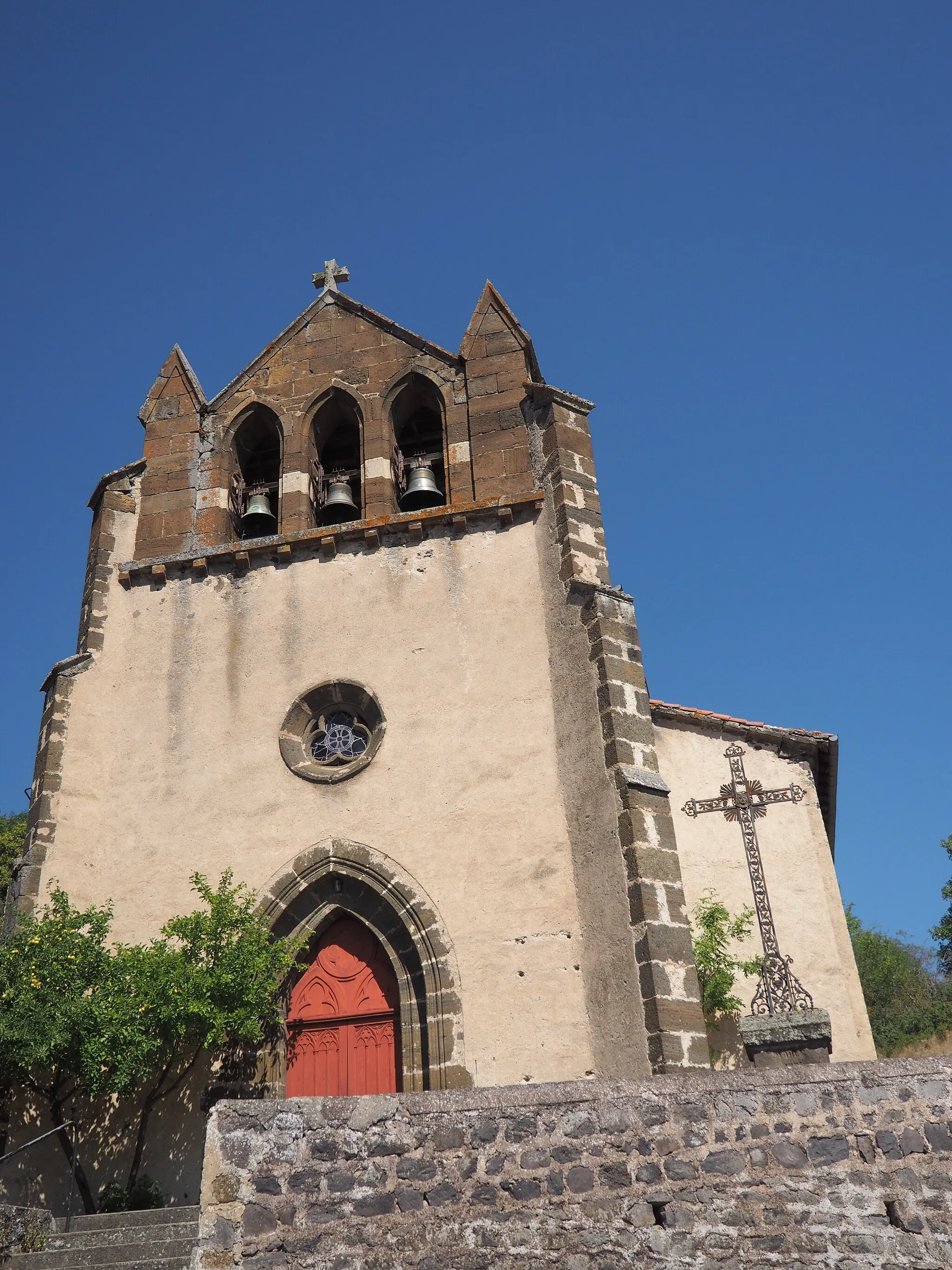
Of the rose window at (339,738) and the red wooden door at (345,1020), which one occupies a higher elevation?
the rose window at (339,738)

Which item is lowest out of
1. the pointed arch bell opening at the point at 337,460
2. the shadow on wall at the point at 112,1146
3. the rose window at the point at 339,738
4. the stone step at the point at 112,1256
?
the stone step at the point at 112,1256

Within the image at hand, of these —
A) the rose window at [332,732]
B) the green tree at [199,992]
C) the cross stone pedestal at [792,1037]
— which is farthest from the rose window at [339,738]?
the cross stone pedestal at [792,1037]

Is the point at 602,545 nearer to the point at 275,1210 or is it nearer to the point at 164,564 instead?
the point at 164,564

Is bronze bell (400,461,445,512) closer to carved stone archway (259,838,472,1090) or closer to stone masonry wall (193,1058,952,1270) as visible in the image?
carved stone archway (259,838,472,1090)

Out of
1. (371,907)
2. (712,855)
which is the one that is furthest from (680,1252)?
(712,855)

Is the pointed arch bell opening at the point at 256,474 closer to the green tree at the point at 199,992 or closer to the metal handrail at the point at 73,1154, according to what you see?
the green tree at the point at 199,992

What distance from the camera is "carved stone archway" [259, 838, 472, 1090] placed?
10508 mm

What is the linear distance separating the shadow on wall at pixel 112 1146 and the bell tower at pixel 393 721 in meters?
0.78

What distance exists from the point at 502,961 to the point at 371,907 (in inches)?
60.9

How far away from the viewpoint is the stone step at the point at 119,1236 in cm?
820

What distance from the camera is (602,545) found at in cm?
1262

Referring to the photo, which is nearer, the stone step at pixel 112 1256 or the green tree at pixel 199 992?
the stone step at pixel 112 1256

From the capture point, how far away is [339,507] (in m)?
14.1

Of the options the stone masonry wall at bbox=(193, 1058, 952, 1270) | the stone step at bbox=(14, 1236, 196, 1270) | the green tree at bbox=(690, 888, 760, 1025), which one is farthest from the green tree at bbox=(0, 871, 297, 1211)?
the green tree at bbox=(690, 888, 760, 1025)
